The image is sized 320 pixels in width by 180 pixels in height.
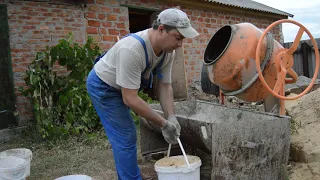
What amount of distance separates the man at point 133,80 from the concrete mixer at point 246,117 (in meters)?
0.41

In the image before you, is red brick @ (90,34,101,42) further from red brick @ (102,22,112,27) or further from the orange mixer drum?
the orange mixer drum

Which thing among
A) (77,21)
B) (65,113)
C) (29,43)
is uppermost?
(77,21)

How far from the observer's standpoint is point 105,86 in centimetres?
268

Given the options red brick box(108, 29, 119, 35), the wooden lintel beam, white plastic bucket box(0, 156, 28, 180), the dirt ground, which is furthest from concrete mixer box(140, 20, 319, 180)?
the wooden lintel beam

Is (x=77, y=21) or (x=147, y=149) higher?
(x=77, y=21)

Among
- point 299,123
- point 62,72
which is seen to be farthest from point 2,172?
point 299,123

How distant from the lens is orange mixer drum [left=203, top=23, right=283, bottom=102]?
3.05 meters

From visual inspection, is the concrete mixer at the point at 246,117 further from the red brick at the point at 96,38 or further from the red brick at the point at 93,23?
the red brick at the point at 93,23

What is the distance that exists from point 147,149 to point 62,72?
240 centimetres

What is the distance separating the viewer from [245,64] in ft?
9.99

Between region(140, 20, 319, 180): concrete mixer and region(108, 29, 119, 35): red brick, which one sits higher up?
region(108, 29, 119, 35): red brick

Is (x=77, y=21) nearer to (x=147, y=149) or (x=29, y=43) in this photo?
(x=29, y=43)

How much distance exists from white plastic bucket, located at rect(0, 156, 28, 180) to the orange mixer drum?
2.09 metres

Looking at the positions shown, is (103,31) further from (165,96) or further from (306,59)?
(306,59)
